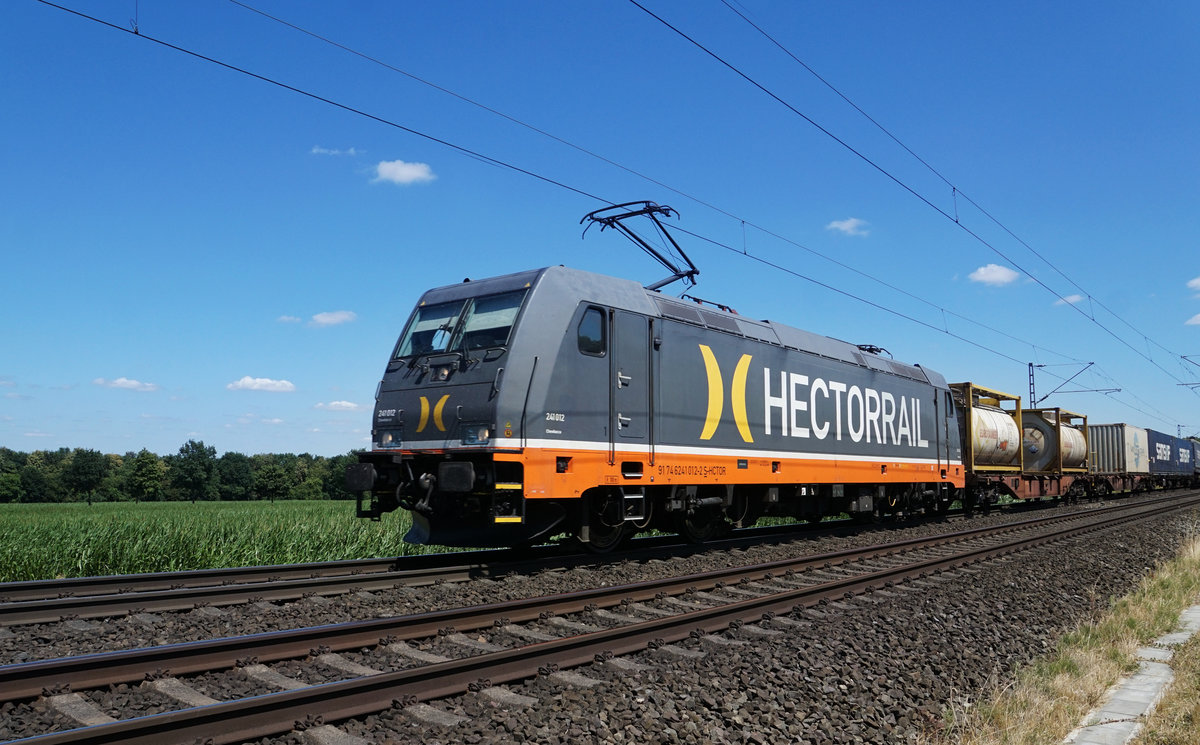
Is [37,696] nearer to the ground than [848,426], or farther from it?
nearer to the ground

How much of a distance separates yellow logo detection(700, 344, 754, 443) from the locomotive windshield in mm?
3633

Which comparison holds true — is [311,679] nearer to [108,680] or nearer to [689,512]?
[108,680]

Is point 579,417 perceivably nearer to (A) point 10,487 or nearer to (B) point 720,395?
(B) point 720,395

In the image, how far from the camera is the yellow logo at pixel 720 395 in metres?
12.7

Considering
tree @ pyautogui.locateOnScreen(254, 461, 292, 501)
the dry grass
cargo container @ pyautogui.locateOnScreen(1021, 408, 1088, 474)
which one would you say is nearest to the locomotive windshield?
the dry grass

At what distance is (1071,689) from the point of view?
5.89 meters

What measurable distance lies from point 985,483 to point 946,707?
21.4 metres

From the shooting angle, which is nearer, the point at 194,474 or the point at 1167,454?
the point at 1167,454

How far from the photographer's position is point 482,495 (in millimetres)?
10039

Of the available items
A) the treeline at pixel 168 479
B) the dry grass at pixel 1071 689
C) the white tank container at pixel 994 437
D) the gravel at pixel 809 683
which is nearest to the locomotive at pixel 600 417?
the gravel at pixel 809 683

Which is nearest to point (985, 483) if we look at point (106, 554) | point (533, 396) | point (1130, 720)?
point (533, 396)

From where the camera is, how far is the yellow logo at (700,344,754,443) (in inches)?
499

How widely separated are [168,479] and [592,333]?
4047 inches

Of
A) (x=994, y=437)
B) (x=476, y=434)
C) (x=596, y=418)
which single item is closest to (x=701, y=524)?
(x=596, y=418)
